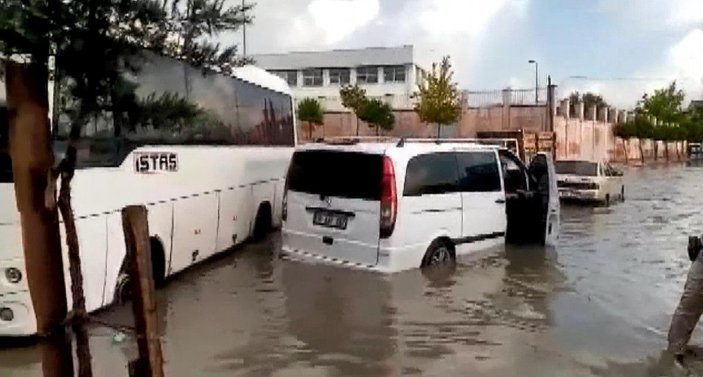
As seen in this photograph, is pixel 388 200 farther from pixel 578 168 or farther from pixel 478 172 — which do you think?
pixel 578 168

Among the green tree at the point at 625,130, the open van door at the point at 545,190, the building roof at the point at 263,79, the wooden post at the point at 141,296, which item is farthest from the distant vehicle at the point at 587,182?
the green tree at the point at 625,130

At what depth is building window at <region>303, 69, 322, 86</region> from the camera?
81.2 meters

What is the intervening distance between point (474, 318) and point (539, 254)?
449 centimetres

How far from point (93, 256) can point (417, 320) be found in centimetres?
345

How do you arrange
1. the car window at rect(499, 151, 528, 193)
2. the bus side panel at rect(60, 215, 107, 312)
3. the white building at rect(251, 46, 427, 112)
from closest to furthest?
1. the bus side panel at rect(60, 215, 107, 312)
2. the car window at rect(499, 151, 528, 193)
3. the white building at rect(251, 46, 427, 112)

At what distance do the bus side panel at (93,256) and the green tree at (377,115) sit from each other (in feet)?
129

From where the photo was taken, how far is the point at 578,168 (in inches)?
1023

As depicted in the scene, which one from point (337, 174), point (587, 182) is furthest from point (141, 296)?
point (587, 182)

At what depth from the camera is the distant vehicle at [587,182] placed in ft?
81.7

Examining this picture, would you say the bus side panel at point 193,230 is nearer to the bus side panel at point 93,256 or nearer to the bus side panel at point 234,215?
the bus side panel at point 234,215

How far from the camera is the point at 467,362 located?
7.27 metres

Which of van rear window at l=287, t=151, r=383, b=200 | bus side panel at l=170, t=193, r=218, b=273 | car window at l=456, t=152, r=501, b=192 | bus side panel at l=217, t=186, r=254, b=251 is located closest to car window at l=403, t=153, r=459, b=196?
car window at l=456, t=152, r=501, b=192

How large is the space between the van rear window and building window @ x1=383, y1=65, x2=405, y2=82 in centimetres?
6741

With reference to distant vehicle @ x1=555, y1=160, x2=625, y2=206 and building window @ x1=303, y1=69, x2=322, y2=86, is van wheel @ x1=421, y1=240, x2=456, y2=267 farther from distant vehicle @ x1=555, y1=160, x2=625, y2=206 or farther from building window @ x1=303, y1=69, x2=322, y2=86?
building window @ x1=303, y1=69, x2=322, y2=86
